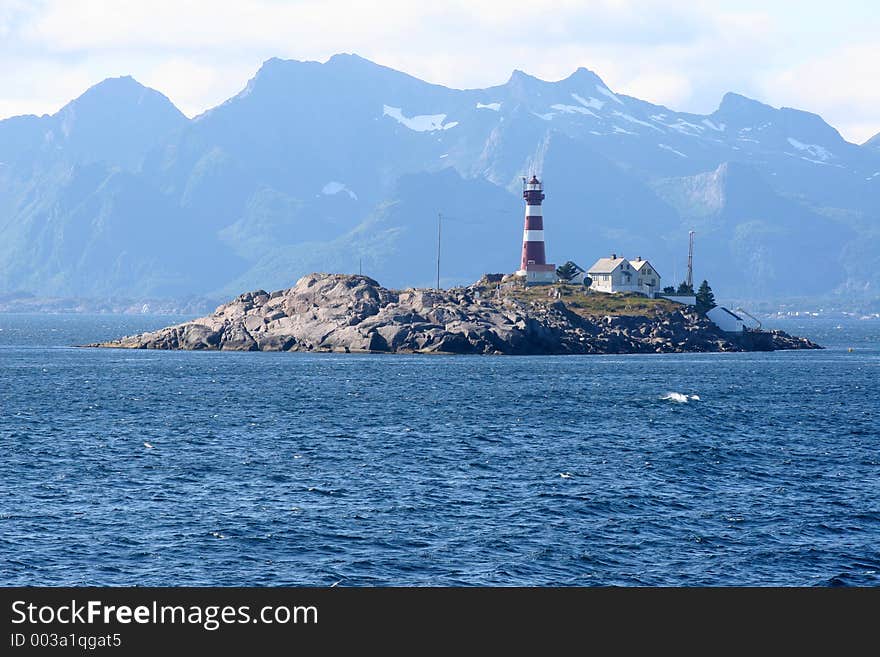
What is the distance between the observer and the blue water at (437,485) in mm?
49250

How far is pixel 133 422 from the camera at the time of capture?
98812 millimetres

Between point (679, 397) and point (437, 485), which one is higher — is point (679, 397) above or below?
above

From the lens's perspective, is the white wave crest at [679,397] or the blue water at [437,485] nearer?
the blue water at [437,485]

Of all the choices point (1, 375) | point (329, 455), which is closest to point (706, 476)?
point (329, 455)

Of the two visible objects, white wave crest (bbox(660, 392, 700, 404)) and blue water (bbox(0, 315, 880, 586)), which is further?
white wave crest (bbox(660, 392, 700, 404))

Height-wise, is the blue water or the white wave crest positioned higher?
the white wave crest

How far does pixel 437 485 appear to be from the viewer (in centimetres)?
6750

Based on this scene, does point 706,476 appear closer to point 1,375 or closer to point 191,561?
point 191,561

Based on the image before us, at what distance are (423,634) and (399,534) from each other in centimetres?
2597

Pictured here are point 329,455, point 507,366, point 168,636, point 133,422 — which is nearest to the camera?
point 168,636

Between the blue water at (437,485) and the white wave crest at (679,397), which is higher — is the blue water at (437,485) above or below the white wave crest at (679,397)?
below

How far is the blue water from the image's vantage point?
49.2 metres

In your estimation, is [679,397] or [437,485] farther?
[679,397]

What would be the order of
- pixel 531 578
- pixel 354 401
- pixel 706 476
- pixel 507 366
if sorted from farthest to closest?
pixel 507 366
pixel 354 401
pixel 706 476
pixel 531 578
